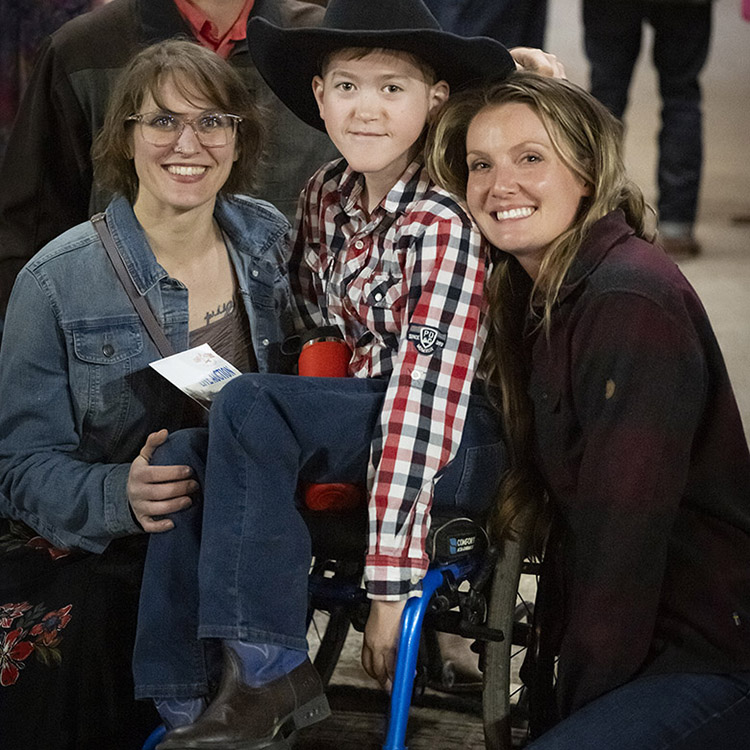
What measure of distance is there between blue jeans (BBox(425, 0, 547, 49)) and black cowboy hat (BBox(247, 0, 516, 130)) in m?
1.31

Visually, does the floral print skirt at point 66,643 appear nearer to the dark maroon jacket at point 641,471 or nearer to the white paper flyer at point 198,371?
the white paper flyer at point 198,371

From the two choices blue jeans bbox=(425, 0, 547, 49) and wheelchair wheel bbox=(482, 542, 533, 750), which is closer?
wheelchair wheel bbox=(482, 542, 533, 750)

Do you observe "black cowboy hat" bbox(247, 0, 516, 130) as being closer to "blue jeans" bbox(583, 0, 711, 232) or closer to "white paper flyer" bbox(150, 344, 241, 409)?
"white paper flyer" bbox(150, 344, 241, 409)

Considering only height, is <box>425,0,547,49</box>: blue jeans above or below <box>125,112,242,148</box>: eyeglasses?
above

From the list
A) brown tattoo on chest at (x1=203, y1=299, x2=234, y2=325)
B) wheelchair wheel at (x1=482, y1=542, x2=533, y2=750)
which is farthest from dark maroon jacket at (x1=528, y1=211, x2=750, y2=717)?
brown tattoo on chest at (x1=203, y1=299, x2=234, y2=325)

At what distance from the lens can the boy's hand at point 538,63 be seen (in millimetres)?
2355

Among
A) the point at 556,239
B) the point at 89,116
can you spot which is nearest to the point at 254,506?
the point at 556,239

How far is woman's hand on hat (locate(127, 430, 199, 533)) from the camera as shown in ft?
6.99

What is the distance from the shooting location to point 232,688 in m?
2.01

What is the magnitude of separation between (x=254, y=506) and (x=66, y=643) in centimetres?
60

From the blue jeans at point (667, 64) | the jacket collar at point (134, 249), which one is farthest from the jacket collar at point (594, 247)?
the blue jeans at point (667, 64)

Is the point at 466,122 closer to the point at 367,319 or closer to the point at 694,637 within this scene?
the point at 367,319

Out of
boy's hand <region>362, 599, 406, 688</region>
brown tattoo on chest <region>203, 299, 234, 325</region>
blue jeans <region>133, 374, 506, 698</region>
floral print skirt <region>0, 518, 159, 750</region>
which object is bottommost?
floral print skirt <region>0, 518, 159, 750</region>

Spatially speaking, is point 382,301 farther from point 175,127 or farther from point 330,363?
point 175,127
